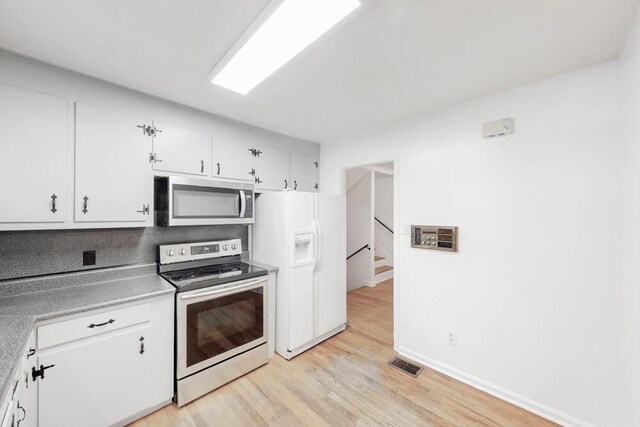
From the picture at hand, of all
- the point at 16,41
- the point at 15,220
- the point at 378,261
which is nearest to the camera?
the point at 16,41

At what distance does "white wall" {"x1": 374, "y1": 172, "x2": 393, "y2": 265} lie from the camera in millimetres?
6078

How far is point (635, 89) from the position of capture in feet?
4.13

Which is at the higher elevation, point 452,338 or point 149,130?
point 149,130

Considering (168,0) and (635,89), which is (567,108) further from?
(168,0)

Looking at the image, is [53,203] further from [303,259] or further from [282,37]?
[303,259]

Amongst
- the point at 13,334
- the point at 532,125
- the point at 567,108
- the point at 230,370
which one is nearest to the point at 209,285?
the point at 230,370

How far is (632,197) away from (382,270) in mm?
4471

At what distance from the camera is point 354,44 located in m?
1.47

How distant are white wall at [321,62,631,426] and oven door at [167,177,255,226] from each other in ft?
5.59

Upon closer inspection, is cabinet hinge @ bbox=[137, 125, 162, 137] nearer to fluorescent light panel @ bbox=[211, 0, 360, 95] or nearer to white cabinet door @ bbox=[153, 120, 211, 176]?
white cabinet door @ bbox=[153, 120, 211, 176]

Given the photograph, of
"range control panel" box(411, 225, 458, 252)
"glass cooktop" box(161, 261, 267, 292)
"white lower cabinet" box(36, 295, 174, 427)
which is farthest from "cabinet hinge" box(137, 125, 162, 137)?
"range control panel" box(411, 225, 458, 252)

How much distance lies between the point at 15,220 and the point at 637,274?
3.54m

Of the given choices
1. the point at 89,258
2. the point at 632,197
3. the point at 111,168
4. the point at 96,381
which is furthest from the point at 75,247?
the point at 632,197

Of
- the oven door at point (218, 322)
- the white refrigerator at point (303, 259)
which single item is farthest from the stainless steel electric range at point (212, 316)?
the white refrigerator at point (303, 259)
